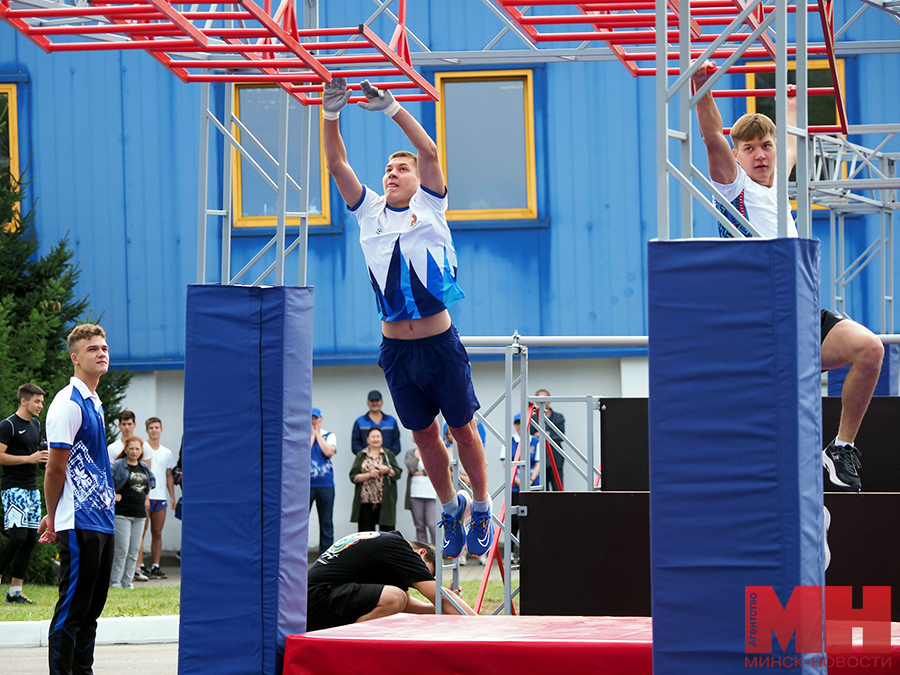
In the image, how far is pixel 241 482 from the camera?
577cm

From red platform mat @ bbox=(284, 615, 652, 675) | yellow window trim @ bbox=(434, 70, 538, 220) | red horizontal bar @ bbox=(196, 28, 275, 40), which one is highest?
yellow window trim @ bbox=(434, 70, 538, 220)

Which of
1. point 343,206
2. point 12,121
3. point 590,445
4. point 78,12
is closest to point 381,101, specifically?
point 78,12

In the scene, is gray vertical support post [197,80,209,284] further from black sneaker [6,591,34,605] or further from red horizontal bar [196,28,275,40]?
black sneaker [6,591,34,605]

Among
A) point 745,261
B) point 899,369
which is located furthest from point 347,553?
point 899,369

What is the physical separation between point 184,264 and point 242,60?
893 cm

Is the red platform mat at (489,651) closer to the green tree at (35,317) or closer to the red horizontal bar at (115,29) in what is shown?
the red horizontal bar at (115,29)

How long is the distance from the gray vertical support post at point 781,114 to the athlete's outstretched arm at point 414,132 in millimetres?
1841

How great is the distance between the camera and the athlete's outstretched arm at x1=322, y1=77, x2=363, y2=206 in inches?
229

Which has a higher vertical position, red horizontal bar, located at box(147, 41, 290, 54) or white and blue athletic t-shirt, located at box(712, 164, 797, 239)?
red horizontal bar, located at box(147, 41, 290, 54)

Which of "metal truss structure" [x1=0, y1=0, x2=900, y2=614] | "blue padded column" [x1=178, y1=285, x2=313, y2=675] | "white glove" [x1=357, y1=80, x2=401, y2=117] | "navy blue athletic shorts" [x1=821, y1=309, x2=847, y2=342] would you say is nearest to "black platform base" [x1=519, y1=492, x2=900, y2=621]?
"metal truss structure" [x1=0, y1=0, x2=900, y2=614]

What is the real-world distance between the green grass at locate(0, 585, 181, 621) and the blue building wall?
3812 millimetres

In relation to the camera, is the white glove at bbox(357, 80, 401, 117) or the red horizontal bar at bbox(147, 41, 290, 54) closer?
the red horizontal bar at bbox(147, 41, 290, 54)

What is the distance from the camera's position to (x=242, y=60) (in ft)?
19.7

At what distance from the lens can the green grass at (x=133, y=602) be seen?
32.5 feet
